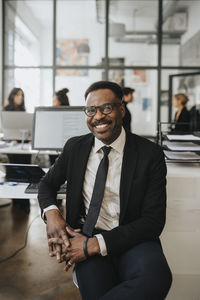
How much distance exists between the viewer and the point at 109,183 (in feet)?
4.30

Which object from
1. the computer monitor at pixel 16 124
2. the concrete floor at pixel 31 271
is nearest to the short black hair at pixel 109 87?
the concrete floor at pixel 31 271

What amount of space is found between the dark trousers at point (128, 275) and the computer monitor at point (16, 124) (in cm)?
210

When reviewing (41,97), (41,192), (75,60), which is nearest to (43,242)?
(41,192)

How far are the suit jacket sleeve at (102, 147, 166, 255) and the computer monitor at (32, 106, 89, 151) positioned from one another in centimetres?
98

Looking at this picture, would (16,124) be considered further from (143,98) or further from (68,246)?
(143,98)

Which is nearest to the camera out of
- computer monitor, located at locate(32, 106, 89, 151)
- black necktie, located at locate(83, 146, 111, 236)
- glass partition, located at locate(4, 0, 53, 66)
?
black necktie, located at locate(83, 146, 111, 236)

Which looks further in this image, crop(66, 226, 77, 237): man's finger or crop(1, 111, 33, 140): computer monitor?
crop(1, 111, 33, 140): computer monitor

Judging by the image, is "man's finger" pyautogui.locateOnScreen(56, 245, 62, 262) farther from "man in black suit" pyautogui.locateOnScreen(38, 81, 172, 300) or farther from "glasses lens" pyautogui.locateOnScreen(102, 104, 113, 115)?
"glasses lens" pyautogui.locateOnScreen(102, 104, 113, 115)

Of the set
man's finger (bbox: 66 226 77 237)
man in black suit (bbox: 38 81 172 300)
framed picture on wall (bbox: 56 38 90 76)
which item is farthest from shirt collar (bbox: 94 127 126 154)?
framed picture on wall (bbox: 56 38 90 76)

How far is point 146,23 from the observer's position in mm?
6277

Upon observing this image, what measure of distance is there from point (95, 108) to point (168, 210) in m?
0.72

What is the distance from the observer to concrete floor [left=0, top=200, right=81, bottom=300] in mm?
1852

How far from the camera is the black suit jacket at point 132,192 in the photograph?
1188mm

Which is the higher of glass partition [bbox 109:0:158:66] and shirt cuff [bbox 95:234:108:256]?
glass partition [bbox 109:0:158:66]
